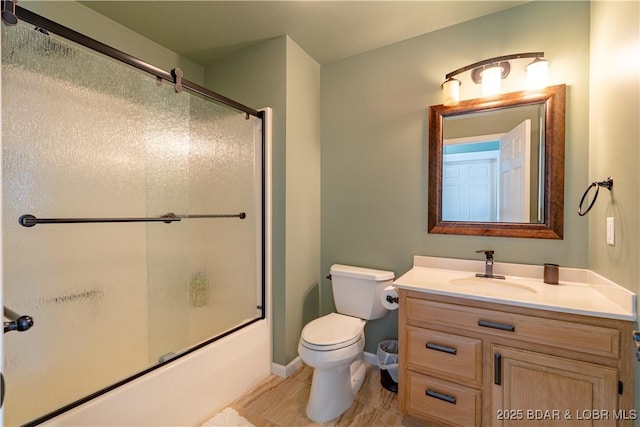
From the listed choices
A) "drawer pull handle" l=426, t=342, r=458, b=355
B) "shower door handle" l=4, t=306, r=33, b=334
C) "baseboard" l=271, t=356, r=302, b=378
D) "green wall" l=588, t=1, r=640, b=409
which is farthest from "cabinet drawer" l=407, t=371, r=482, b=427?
"shower door handle" l=4, t=306, r=33, b=334

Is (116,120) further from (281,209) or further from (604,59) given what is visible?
(604,59)

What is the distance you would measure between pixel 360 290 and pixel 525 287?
95 cm

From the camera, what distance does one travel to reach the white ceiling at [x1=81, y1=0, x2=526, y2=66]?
5.87 feet

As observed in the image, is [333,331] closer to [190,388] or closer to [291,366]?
[291,366]

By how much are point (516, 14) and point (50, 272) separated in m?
2.96

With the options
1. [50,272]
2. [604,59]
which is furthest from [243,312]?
[604,59]

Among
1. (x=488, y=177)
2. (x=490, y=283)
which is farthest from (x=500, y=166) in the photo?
(x=490, y=283)

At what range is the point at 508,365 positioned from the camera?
136 centimetres

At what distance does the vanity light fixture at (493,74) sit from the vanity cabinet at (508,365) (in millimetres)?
1232

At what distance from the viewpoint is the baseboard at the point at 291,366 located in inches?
83.9

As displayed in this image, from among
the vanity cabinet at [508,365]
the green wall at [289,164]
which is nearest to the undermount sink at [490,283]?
the vanity cabinet at [508,365]

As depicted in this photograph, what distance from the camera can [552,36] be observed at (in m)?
1.70

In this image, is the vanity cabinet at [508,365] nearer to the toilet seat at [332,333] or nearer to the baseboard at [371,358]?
the toilet seat at [332,333]

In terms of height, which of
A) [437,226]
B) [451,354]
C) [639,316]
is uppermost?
[437,226]
